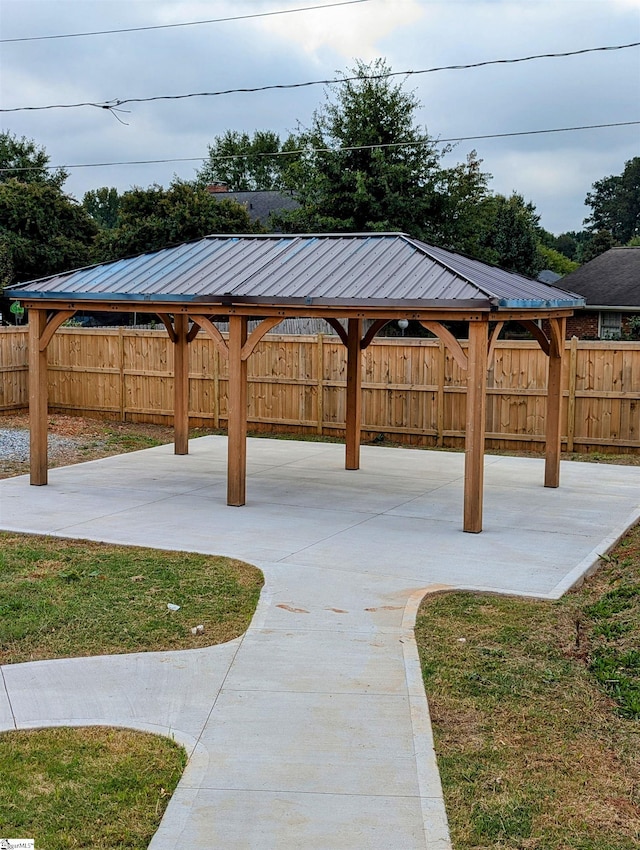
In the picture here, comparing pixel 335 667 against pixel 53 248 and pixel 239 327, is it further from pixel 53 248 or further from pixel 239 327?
pixel 53 248

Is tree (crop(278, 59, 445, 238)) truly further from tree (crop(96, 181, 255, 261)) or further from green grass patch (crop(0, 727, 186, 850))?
green grass patch (crop(0, 727, 186, 850))

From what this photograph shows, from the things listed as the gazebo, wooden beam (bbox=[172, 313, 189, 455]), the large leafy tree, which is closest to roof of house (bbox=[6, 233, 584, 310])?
the gazebo

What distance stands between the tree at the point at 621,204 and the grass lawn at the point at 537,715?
7452 centimetres

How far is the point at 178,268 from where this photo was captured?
45.5ft

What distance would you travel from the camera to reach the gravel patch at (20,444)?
1680 centimetres

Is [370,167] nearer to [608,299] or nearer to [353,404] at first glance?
[608,299]

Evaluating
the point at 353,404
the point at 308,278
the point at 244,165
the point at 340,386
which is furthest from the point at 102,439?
the point at 244,165

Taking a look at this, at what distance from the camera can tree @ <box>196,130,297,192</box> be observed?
68.2 m

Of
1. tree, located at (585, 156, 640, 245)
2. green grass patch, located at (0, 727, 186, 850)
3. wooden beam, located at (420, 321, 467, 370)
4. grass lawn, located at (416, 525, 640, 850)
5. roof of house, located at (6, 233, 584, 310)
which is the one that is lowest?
grass lawn, located at (416, 525, 640, 850)

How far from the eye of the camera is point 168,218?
35.3 m

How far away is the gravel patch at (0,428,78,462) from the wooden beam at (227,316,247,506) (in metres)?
5.08

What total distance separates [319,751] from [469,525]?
6176mm

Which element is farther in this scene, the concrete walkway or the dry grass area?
the dry grass area

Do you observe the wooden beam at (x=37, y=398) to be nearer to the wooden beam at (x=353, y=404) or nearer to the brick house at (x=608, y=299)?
the wooden beam at (x=353, y=404)
